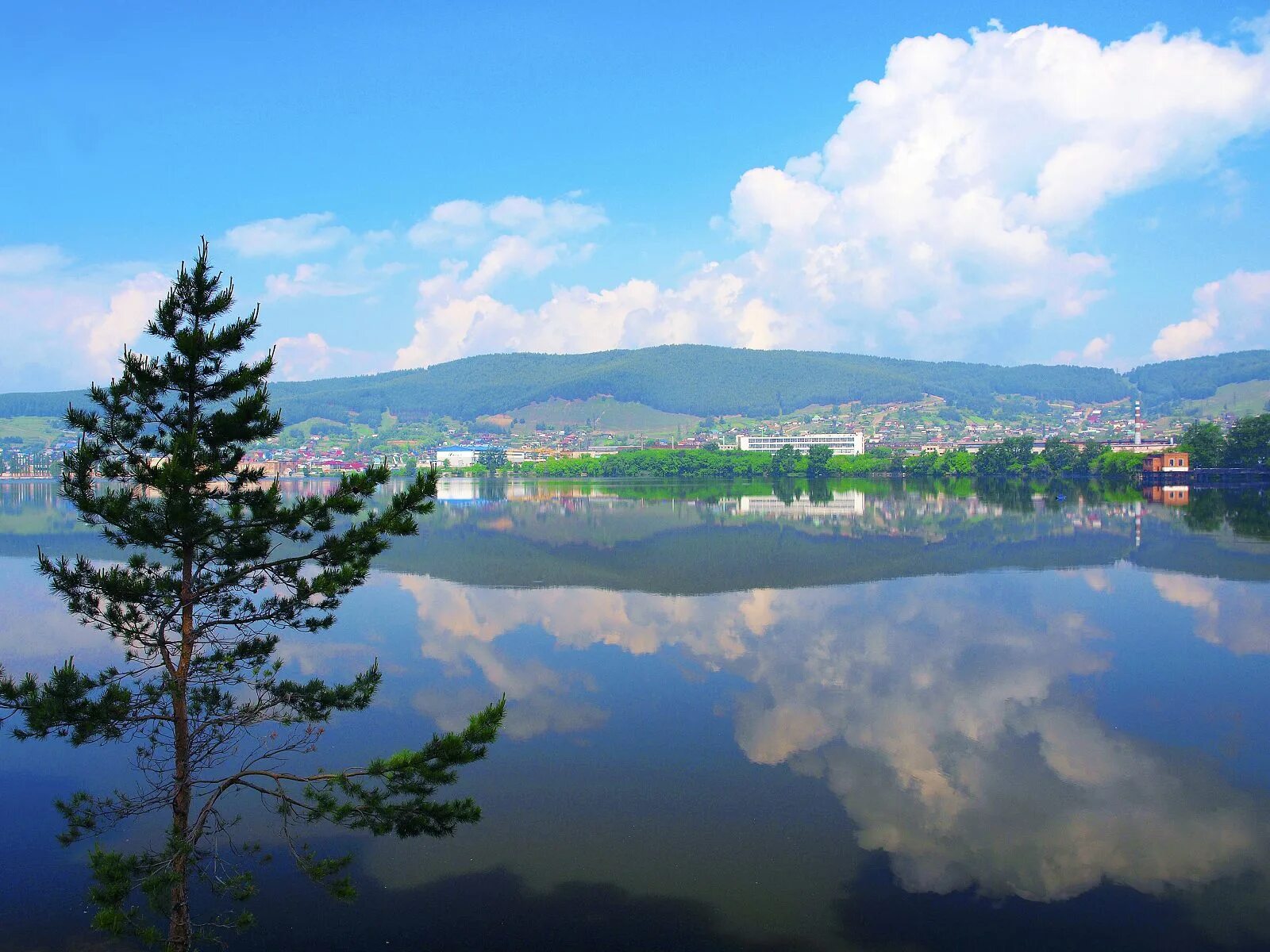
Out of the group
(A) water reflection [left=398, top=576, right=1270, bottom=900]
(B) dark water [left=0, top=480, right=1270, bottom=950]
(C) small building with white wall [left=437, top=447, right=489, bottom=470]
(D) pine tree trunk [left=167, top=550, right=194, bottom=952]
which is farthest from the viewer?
(C) small building with white wall [left=437, top=447, right=489, bottom=470]

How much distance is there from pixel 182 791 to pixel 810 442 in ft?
604

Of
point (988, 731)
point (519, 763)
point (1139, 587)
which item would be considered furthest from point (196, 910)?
point (1139, 587)

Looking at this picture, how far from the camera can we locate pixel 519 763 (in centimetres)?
1301

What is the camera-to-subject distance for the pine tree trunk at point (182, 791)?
25.5 feet

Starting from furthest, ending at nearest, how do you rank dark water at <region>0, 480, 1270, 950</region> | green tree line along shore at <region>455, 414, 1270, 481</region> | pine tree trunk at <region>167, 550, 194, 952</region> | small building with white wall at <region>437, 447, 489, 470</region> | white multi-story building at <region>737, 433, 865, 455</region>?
small building with white wall at <region>437, 447, 489, 470</region> < white multi-story building at <region>737, 433, 865, 455</region> < green tree line along shore at <region>455, 414, 1270, 481</region> < dark water at <region>0, 480, 1270, 950</region> < pine tree trunk at <region>167, 550, 194, 952</region>

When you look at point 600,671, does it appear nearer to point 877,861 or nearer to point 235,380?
point 877,861

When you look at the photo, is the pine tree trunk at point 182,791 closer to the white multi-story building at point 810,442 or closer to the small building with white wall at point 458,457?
the white multi-story building at point 810,442

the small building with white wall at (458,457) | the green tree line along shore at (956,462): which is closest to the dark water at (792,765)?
the green tree line along shore at (956,462)

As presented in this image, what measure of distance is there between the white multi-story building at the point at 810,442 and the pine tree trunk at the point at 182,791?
172 metres

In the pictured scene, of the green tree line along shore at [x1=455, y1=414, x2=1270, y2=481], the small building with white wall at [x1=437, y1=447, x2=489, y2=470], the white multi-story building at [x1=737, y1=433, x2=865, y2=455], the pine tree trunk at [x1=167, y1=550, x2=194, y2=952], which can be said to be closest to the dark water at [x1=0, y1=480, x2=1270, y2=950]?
the pine tree trunk at [x1=167, y1=550, x2=194, y2=952]

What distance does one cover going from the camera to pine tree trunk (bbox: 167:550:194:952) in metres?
7.76

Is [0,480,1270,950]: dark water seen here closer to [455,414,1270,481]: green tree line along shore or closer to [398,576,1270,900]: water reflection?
[398,576,1270,900]: water reflection

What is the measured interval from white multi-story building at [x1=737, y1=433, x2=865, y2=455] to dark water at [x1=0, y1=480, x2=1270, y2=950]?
153577 mm

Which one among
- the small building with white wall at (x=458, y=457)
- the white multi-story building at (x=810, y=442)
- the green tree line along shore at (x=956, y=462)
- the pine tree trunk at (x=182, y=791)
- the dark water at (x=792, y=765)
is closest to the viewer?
the pine tree trunk at (x=182, y=791)
